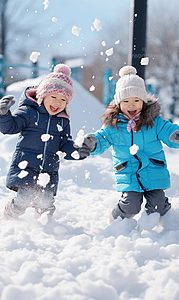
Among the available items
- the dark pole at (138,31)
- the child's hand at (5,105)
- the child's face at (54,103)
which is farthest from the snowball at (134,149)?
the dark pole at (138,31)

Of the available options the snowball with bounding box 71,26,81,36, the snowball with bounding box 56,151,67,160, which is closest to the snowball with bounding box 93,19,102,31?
the snowball with bounding box 71,26,81,36

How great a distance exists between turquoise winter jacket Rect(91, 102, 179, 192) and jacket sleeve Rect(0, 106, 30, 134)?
0.64 metres

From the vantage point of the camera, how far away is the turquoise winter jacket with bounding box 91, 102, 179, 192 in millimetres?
2508

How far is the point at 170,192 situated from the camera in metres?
3.78

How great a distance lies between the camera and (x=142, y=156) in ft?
8.26

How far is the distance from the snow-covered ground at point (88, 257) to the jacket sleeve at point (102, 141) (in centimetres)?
63

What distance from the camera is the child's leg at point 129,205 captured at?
2.49 meters

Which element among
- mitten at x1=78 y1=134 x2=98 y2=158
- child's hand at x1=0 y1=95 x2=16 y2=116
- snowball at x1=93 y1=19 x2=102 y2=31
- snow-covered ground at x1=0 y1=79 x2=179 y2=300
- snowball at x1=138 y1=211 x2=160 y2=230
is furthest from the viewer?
snowball at x1=93 y1=19 x2=102 y2=31

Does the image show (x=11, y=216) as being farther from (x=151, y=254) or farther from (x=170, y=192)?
(x=170, y=192)

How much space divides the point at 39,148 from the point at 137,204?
98 cm

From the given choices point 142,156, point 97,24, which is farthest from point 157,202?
point 97,24

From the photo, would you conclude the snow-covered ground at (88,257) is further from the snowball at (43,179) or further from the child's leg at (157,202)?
the snowball at (43,179)

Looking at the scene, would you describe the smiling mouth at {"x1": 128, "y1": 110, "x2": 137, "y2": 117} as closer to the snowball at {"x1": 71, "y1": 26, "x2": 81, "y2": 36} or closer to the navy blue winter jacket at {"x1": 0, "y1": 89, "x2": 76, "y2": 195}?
the navy blue winter jacket at {"x1": 0, "y1": 89, "x2": 76, "y2": 195}

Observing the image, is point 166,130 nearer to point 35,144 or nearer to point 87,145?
point 87,145
